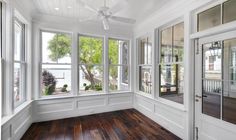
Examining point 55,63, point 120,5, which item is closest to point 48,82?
point 55,63

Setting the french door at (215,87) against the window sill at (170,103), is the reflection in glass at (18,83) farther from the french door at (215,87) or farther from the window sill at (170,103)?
the french door at (215,87)

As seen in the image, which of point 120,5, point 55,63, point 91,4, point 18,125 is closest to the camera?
point 120,5

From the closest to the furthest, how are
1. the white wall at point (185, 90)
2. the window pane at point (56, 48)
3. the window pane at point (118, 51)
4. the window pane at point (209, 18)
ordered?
the window pane at point (209, 18)
the white wall at point (185, 90)
the window pane at point (56, 48)
the window pane at point (118, 51)

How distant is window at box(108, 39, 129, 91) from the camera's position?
4492mm

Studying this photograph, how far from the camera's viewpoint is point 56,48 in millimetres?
3779

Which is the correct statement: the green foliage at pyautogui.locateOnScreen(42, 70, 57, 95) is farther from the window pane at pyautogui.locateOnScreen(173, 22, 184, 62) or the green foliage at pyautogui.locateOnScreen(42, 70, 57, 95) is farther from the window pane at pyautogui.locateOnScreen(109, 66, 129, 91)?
the window pane at pyautogui.locateOnScreen(173, 22, 184, 62)

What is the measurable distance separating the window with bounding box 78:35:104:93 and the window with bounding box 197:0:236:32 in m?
2.83

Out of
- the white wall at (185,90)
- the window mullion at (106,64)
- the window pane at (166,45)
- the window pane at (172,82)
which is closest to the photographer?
the white wall at (185,90)

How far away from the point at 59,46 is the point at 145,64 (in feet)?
8.70

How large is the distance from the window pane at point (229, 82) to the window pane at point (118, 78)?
3.01 m

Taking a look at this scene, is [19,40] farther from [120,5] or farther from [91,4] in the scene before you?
[120,5]

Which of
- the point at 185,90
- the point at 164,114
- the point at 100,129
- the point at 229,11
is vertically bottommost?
the point at 100,129

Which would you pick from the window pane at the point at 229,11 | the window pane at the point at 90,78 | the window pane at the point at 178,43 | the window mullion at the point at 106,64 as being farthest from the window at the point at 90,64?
the window pane at the point at 229,11

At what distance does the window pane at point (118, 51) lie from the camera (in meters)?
4.48
